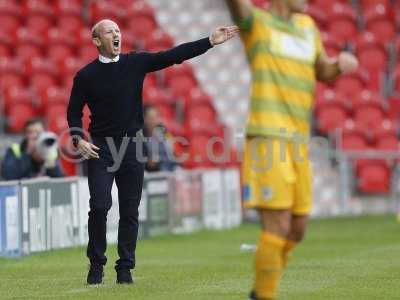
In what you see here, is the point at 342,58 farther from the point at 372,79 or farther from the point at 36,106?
the point at 372,79

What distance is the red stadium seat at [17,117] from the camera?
19.2 meters

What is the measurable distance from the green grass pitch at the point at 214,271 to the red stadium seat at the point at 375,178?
3866 mm

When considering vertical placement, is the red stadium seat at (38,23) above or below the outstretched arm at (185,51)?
above

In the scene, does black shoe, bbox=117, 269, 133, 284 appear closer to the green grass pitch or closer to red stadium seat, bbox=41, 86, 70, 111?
the green grass pitch

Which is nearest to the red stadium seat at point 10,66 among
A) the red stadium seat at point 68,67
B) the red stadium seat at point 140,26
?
the red stadium seat at point 68,67

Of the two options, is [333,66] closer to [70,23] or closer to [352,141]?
[352,141]

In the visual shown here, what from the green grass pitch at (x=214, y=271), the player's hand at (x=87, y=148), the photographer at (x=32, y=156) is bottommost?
the green grass pitch at (x=214, y=271)

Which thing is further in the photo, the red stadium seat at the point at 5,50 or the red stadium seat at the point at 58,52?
the red stadium seat at the point at 58,52

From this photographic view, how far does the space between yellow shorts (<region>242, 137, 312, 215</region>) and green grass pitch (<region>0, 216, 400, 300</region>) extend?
5.67 ft

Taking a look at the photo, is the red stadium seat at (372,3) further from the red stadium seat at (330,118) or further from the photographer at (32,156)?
the photographer at (32,156)

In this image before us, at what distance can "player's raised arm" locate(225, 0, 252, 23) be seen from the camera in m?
6.75

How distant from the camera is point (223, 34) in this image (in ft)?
27.8

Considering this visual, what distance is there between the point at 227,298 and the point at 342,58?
2209mm

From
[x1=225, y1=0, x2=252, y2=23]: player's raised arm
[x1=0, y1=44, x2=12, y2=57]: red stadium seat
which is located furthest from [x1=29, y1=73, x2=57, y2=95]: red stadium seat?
[x1=225, y1=0, x2=252, y2=23]: player's raised arm
